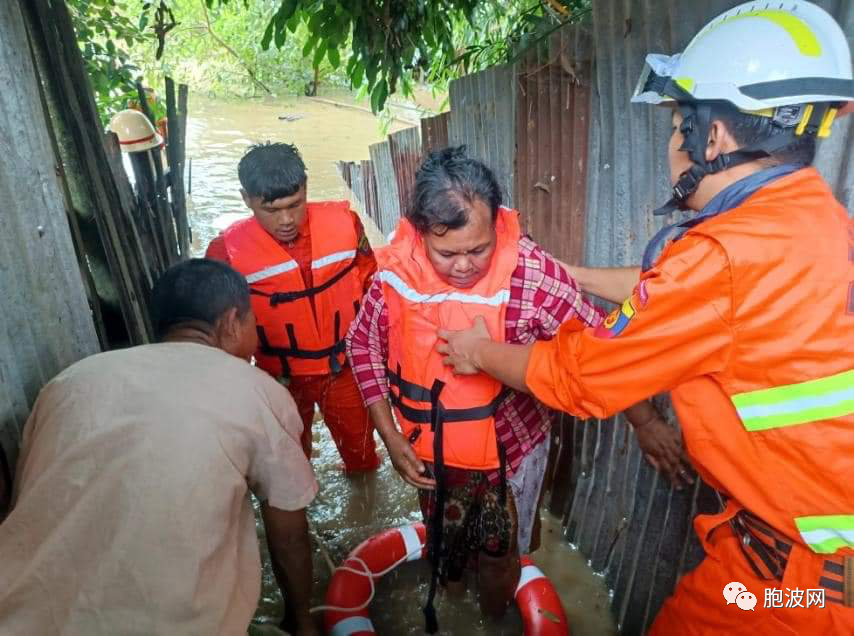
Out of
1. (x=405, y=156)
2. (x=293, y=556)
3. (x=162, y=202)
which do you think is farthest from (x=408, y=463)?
(x=405, y=156)

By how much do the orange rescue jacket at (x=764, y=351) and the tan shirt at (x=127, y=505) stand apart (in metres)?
1.04

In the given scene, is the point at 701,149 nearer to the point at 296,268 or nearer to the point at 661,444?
the point at 661,444

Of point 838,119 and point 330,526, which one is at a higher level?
point 838,119

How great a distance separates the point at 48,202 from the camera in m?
1.90

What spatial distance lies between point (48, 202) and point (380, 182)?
5774 millimetres

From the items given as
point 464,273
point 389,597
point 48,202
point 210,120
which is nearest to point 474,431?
point 464,273

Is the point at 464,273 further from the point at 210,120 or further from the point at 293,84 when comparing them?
the point at 293,84

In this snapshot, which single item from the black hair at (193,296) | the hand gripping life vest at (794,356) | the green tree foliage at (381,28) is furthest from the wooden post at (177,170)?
the hand gripping life vest at (794,356)

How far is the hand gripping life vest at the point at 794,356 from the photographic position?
1270 mm

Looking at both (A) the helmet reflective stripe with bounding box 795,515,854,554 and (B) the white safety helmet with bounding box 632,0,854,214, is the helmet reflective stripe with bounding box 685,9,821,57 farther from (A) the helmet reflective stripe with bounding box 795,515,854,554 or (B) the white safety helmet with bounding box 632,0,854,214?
(A) the helmet reflective stripe with bounding box 795,515,854,554

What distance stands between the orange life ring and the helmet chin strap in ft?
6.26

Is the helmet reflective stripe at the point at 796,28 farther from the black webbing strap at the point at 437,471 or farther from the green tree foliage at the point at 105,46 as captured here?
the green tree foliage at the point at 105,46

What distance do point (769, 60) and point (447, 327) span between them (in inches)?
47.7

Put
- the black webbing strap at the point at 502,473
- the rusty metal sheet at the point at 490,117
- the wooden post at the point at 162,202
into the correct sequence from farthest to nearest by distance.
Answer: the wooden post at the point at 162,202
the rusty metal sheet at the point at 490,117
the black webbing strap at the point at 502,473
